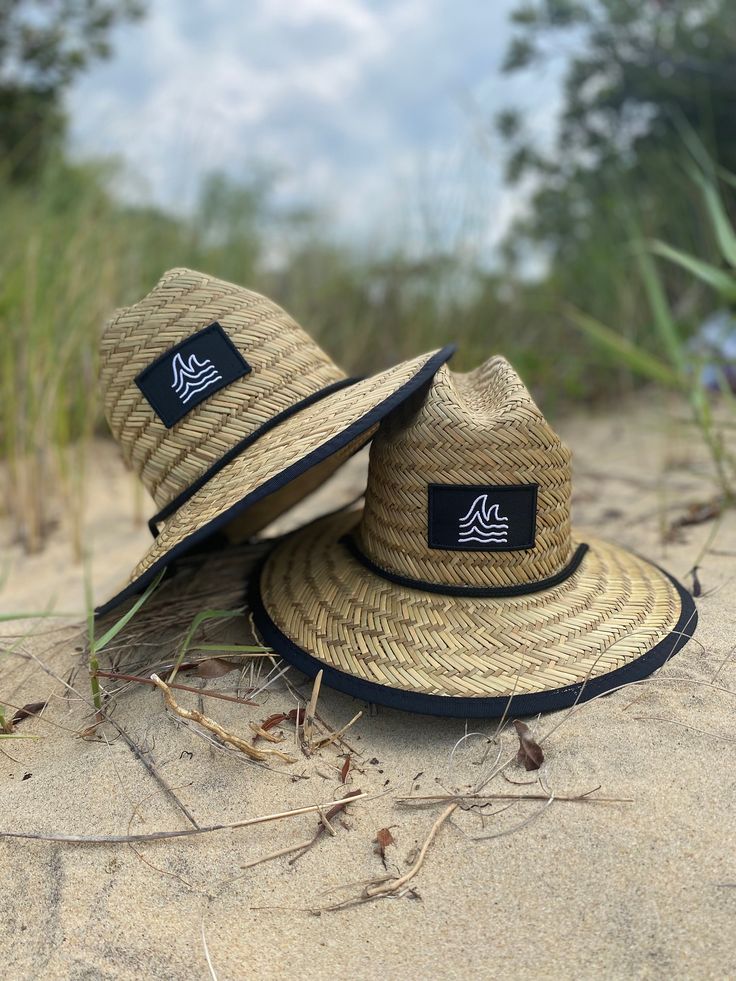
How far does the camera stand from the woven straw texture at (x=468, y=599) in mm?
1329

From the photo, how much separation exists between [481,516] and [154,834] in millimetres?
779

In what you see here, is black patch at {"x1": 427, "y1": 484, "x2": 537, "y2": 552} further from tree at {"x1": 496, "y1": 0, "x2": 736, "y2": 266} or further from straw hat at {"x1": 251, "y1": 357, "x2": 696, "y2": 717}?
tree at {"x1": 496, "y1": 0, "x2": 736, "y2": 266}

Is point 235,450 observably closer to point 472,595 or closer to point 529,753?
point 472,595

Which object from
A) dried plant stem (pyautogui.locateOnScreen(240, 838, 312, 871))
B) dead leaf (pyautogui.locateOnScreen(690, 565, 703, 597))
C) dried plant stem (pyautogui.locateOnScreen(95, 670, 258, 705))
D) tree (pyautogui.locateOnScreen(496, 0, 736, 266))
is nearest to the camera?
dried plant stem (pyautogui.locateOnScreen(240, 838, 312, 871))

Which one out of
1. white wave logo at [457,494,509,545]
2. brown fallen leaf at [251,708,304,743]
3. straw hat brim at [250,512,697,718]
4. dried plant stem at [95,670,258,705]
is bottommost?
brown fallen leaf at [251,708,304,743]

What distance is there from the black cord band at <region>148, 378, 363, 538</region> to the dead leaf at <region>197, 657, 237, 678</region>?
0.29 meters

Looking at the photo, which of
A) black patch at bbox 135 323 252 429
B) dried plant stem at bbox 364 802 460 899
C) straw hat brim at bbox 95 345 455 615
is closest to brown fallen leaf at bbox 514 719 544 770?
dried plant stem at bbox 364 802 460 899

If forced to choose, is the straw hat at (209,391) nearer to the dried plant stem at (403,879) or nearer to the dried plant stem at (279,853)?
the dried plant stem at (279,853)

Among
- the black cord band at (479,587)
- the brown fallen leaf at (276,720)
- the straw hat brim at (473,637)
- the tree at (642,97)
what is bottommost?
the brown fallen leaf at (276,720)

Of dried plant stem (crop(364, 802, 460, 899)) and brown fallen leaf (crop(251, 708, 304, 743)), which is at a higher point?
brown fallen leaf (crop(251, 708, 304, 743))

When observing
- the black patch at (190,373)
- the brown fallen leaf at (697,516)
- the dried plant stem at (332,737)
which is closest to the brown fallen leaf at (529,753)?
the dried plant stem at (332,737)

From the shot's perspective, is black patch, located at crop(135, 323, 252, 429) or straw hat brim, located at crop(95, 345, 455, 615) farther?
black patch, located at crop(135, 323, 252, 429)

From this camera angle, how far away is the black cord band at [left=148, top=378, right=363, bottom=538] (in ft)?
4.81

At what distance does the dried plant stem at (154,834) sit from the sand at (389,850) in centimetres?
1
